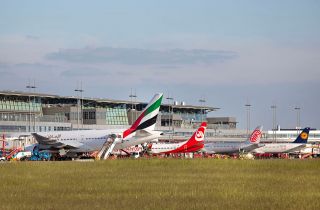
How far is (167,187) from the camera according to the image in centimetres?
3014

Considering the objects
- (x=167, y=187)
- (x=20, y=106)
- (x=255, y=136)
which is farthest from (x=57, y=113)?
(x=167, y=187)

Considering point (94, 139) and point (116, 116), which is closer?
point (94, 139)

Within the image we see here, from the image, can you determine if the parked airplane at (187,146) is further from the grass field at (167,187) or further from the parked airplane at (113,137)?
the grass field at (167,187)

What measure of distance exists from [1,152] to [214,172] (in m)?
61.6

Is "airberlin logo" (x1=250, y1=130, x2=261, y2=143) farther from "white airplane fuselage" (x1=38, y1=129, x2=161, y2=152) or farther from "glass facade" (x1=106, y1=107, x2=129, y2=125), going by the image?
"glass facade" (x1=106, y1=107, x2=129, y2=125)

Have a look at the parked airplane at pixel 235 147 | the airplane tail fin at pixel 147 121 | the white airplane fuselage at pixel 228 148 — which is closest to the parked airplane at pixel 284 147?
the parked airplane at pixel 235 147

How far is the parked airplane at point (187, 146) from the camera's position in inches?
4122

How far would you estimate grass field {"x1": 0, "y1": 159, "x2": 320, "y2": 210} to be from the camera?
23547 mm

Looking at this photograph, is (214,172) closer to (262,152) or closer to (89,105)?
(262,152)

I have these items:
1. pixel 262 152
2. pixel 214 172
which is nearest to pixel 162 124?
Result: pixel 262 152

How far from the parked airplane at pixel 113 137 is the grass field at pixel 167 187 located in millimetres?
30450

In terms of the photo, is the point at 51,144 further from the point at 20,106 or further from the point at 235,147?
the point at 20,106

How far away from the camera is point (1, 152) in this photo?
95.3m

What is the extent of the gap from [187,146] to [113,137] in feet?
107
